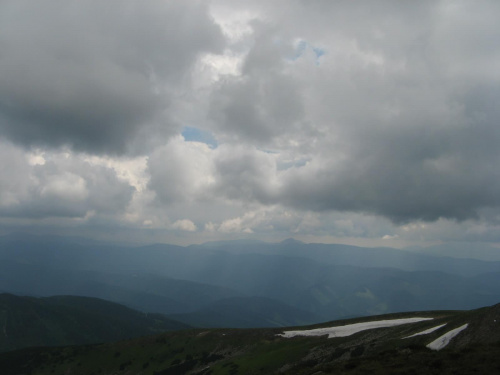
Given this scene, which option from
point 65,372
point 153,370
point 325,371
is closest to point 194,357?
point 153,370

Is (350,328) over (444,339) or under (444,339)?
under

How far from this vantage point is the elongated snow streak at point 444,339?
36375 millimetres

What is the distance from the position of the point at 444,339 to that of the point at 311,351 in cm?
2399

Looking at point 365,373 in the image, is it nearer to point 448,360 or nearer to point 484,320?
point 448,360

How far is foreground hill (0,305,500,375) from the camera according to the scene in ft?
88.7

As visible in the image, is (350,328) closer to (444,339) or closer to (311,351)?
(311,351)

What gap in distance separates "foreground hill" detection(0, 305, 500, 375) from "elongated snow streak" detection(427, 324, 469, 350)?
0.14 m

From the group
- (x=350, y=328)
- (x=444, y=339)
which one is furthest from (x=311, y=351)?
(x=444, y=339)

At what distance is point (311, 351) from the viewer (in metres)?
55.9

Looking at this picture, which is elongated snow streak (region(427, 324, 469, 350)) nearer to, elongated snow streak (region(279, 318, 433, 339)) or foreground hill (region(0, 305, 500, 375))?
foreground hill (region(0, 305, 500, 375))

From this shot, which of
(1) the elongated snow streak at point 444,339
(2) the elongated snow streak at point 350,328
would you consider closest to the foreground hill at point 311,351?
(1) the elongated snow streak at point 444,339

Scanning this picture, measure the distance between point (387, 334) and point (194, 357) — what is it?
47391mm

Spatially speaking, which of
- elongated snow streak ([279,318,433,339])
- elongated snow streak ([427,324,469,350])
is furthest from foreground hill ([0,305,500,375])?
elongated snow streak ([279,318,433,339])

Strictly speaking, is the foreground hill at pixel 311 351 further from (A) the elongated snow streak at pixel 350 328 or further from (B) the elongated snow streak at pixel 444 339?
(A) the elongated snow streak at pixel 350 328
